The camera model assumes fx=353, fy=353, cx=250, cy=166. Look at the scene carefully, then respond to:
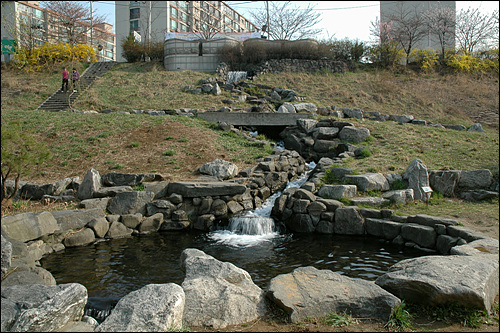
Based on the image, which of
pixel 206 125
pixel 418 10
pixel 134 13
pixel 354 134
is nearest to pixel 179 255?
pixel 206 125

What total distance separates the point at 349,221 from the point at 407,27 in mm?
23502

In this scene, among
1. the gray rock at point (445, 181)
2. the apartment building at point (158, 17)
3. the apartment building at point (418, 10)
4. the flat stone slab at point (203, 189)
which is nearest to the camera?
the gray rock at point (445, 181)

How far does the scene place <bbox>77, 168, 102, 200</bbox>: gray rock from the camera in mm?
8406

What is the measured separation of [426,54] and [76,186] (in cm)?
2340

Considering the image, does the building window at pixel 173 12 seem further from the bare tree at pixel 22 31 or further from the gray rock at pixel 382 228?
the gray rock at pixel 382 228

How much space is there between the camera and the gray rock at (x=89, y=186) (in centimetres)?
841

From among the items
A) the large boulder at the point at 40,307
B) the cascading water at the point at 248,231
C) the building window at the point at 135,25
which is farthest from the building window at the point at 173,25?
the large boulder at the point at 40,307

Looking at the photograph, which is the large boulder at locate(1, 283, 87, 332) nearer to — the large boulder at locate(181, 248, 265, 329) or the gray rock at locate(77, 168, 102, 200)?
the large boulder at locate(181, 248, 265, 329)

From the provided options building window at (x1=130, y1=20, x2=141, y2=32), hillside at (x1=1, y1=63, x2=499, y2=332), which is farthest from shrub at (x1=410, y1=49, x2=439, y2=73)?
building window at (x1=130, y1=20, x2=141, y2=32)

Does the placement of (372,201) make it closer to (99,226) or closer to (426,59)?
(99,226)

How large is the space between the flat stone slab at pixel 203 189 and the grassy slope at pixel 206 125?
1.05 metres

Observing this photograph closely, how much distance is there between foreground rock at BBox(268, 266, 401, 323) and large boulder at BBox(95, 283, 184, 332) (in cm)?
104

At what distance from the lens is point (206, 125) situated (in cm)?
1403

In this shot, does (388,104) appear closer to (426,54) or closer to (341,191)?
(426,54)
